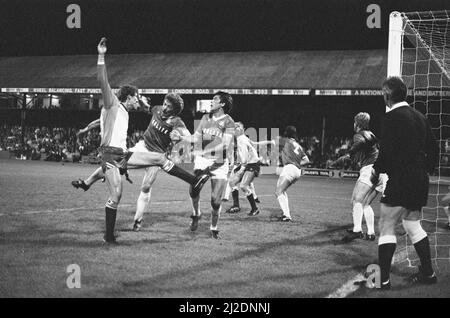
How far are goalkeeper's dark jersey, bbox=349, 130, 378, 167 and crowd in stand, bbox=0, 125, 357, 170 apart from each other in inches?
641

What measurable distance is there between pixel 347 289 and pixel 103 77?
4147 mm

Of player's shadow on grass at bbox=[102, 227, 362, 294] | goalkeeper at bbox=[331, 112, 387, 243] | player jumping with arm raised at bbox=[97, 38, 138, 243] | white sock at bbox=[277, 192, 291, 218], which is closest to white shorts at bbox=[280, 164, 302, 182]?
white sock at bbox=[277, 192, 291, 218]

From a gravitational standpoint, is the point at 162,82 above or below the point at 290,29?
below

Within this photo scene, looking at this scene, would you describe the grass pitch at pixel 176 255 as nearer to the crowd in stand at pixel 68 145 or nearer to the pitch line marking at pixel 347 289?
the pitch line marking at pixel 347 289

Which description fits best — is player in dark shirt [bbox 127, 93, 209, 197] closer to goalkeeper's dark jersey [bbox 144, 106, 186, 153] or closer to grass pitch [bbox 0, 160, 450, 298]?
goalkeeper's dark jersey [bbox 144, 106, 186, 153]

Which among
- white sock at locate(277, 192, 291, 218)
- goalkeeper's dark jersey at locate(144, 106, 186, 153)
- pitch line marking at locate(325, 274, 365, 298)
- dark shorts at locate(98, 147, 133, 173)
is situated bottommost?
pitch line marking at locate(325, 274, 365, 298)

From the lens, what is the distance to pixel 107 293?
4.77m

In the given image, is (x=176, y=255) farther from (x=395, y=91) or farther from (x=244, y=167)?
(x=244, y=167)

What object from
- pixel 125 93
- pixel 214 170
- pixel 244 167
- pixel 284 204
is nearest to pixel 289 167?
pixel 284 204

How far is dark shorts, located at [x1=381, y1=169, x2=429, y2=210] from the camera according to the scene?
5449 millimetres

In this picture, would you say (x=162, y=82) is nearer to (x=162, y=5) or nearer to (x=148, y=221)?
Answer: (x=162, y=5)

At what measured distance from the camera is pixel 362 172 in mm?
8523

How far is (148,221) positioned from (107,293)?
4.59 metres
